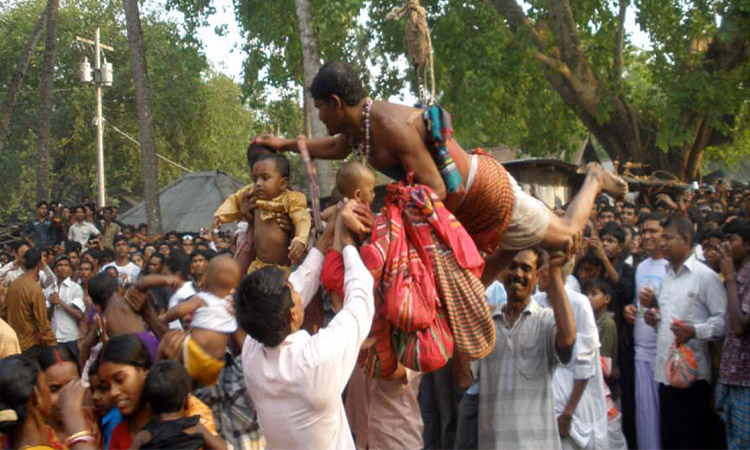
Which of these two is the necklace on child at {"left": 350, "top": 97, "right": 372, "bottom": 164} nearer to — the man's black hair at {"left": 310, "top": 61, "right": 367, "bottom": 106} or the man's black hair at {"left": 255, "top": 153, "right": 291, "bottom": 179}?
the man's black hair at {"left": 310, "top": 61, "right": 367, "bottom": 106}

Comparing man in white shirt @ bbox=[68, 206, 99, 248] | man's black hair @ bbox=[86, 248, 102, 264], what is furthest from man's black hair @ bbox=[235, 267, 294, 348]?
man in white shirt @ bbox=[68, 206, 99, 248]

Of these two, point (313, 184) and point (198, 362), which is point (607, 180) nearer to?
point (313, 184)

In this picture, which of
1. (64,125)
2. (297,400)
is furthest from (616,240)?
(64,125)

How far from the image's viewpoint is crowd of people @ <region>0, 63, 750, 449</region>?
346 cm

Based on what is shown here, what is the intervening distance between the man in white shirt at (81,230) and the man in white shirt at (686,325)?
11.9 meters

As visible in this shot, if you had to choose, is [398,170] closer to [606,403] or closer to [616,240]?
[606,403]

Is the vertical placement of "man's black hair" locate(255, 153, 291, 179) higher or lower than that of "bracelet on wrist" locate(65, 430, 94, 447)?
higher

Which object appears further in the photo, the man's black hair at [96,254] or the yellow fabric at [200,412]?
the man's black hair at [96,254]

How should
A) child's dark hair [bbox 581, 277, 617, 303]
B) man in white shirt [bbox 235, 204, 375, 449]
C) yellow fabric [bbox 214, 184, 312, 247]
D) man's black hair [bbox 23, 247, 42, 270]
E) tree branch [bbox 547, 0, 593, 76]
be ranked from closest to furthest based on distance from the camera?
1. man in white shirt [bbox 235, 204, 375, 449]
2. yellow fabric [bbox 214, 184, 312, 247]
3. child's dark hair [bbox 581, 277, 617, 303]
4. man's black hair [bbox 23, 247, 42, 270]
5. tree branch [bbox 547, 0, 593, 76]

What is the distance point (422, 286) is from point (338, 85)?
0.98 m

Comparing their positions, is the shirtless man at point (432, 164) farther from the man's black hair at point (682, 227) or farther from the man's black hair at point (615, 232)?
the man's black hair at point (615, 232)

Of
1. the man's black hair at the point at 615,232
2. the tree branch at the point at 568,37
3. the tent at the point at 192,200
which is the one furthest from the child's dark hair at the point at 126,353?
the tent at the point at 192,200

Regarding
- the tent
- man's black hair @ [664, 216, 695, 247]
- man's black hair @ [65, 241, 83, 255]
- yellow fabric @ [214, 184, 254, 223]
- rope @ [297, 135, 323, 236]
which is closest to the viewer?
rope @ [297, 135, 323, 236]

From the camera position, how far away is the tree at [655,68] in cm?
1455
